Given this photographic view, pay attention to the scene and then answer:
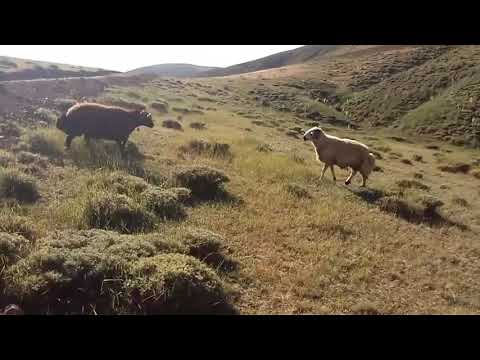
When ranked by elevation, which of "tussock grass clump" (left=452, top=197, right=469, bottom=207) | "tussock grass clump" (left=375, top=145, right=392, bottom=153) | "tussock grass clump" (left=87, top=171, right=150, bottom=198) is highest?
"tussock grass clump" (left=87, top=171, right=150, bottom=198)

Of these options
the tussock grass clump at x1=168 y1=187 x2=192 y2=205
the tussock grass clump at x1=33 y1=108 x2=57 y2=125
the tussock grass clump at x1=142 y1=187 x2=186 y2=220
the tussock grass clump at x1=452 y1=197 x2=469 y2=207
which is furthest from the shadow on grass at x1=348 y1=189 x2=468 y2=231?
the tussock grass clump at x1=33 y1=108 x2=57 y2=125

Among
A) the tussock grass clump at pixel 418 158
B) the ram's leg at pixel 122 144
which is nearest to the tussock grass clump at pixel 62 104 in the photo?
the ram's leg at pixel 122 144

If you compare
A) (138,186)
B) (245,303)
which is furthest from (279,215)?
(245,303)

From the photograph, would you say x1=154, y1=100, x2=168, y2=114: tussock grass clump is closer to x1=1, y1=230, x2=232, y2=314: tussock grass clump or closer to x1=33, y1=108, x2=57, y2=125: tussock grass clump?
x1=33, y1=108, x2=57, y2=125: tussock grass clump

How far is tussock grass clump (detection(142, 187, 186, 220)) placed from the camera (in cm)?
1011

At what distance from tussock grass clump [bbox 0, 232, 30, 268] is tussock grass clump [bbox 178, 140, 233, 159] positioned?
35.5 feet

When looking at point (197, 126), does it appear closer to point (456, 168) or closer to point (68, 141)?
point (68, 141)

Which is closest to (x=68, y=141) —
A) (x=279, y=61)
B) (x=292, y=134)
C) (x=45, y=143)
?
(x=45, y=143)

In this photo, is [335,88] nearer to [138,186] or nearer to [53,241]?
[138,186]

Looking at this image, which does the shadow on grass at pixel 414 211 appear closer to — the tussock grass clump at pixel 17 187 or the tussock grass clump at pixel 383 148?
the tussock grass clump at pixel 17 187

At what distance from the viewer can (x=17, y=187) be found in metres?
10.3

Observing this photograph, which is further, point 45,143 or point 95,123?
point 95,123

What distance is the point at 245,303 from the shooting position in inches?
267

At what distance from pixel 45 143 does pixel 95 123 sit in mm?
1968
